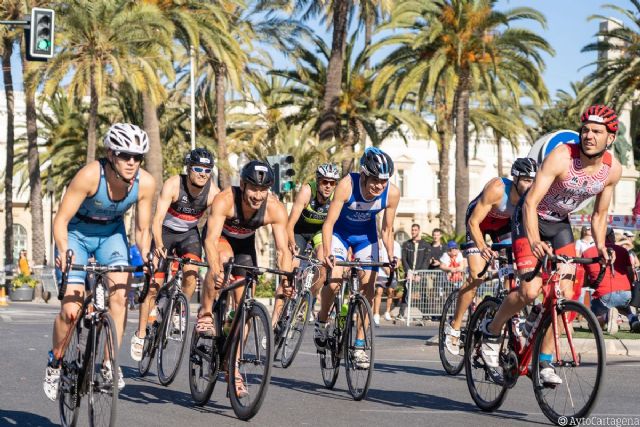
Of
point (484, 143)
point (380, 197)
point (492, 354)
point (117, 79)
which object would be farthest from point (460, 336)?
point (484, 143)

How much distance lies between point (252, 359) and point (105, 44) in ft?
88.6

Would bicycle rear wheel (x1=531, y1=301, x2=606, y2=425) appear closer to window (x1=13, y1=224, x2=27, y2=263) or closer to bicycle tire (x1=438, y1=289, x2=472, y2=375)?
bicycle tire (x1=438, y1=289, x2=472, y2=375)

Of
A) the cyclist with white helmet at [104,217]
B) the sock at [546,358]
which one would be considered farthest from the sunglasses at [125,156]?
the sock at [546,358]

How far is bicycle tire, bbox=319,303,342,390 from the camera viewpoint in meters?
9.98

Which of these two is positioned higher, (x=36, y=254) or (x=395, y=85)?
(x=395, y=85)

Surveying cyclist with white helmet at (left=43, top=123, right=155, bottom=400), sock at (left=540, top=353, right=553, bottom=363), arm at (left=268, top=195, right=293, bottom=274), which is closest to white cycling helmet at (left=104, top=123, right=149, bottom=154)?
cyclist with white helmet at (left=43, top=123, right=155, bottom=400)

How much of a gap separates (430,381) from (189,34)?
2459 centimetres

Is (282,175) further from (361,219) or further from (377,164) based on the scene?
(377,164)

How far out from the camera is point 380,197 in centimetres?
1033

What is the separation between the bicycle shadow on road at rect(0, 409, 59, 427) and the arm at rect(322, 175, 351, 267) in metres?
2.60

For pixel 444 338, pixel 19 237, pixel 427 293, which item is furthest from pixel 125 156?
pixel 19 237

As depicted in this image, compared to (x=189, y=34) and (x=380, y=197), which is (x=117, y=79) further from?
(x=380, y=197)

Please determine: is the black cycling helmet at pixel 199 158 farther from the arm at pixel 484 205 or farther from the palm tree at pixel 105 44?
the palm tree at pixel 105 44

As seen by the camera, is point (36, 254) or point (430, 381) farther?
point (36, 254)
